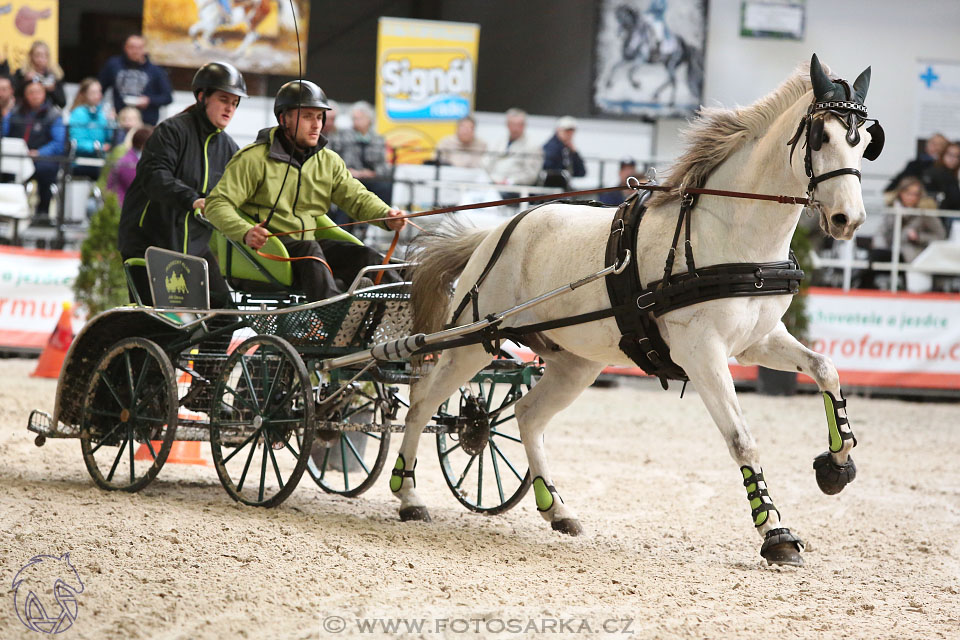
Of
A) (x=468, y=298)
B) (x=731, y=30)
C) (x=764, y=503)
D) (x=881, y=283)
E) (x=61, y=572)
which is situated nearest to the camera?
(x=61, y=572)

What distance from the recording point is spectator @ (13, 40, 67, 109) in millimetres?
13422

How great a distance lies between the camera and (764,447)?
28.2 feet

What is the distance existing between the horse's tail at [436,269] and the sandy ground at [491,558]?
3.27ft

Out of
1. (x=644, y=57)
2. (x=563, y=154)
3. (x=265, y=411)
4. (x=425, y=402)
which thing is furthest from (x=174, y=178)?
(x=644, y=57)

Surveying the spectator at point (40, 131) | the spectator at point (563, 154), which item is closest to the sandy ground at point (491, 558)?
the spectator at point (40, 131)

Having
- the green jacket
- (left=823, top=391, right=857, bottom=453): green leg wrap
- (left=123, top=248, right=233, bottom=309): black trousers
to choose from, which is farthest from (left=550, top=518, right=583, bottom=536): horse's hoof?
(left=123, top=248, right=233, bottom=309): black trousers

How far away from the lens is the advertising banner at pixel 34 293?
1144 centimetres

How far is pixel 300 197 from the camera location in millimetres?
5684

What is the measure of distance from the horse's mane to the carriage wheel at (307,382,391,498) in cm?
185

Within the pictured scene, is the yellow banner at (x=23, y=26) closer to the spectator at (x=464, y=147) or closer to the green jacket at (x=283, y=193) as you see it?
the spectator at (x=464, y=147)

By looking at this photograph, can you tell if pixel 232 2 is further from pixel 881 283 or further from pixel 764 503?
pixel 764 503

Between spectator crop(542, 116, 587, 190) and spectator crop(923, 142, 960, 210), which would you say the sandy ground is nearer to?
spectator crop(542, 116, 587, 190)

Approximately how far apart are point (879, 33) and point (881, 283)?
5545mm

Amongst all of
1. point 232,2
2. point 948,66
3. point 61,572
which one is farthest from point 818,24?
point 61,572
